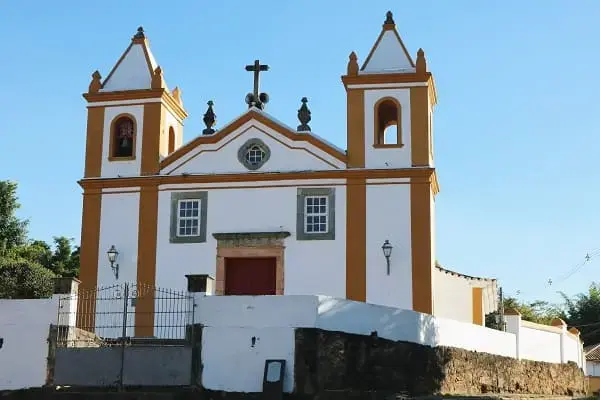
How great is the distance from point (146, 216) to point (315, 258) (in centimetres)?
439

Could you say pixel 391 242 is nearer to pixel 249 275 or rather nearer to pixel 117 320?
pixel 249 275

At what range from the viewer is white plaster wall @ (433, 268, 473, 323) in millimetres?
23438

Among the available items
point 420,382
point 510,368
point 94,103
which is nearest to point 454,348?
point 420,382

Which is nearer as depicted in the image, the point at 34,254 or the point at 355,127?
the point at 355,127

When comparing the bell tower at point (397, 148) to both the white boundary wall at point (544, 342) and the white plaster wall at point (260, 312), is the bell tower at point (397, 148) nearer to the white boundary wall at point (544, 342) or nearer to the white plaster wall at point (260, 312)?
the white boundary wall at point (544, 342)

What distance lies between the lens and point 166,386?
654 inches

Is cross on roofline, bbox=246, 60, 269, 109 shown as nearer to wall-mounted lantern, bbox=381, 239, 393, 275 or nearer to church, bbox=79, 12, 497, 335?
church, bbox=79, 12, 497, 335

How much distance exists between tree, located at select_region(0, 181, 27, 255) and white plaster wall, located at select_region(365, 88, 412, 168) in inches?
858

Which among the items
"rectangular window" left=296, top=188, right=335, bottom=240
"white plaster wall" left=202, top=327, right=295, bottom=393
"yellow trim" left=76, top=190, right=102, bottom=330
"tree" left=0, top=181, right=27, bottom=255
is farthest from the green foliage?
"white plaster wall" left=202, top=327, right=295, bottom=393

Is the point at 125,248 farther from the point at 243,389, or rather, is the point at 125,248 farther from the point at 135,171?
the point at 243,389

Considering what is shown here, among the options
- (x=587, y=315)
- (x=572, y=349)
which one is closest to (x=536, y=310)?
(x=587, y=315)

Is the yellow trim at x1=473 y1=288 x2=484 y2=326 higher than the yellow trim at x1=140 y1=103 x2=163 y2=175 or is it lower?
lower

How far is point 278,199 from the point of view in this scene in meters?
22.7

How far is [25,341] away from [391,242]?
8.82 meters
